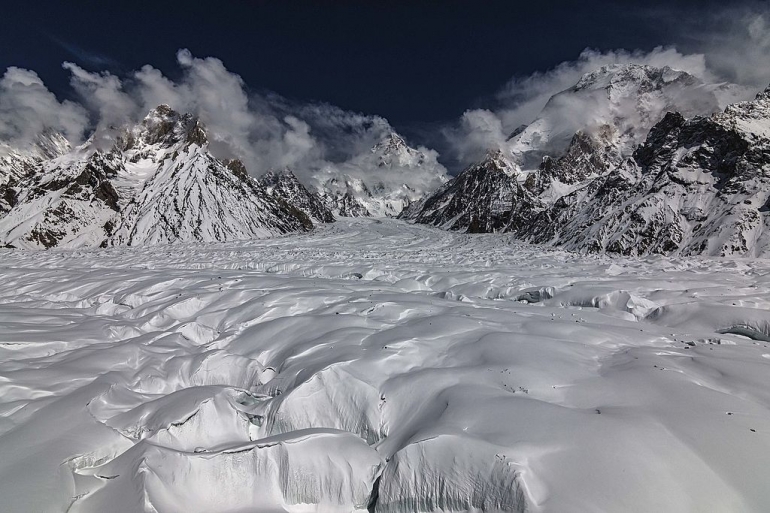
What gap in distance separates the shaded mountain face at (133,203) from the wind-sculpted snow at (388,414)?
128775mm

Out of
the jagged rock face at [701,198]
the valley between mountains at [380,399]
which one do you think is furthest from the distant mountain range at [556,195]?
the valley between mountains at [380,399]

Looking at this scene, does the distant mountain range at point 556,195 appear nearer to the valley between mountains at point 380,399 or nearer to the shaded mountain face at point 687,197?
the shaded mountain face at point 687,197

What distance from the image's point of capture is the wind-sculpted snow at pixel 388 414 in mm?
4434

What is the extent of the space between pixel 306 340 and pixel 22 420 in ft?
18.4

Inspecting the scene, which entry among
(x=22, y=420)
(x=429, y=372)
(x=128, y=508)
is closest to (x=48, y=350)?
(x=22, y=420)

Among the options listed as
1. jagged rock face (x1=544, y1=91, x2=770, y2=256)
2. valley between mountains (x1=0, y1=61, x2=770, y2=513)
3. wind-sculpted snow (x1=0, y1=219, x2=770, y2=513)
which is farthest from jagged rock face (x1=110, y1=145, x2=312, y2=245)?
wind-sculpted snow (x1=0, y1=219, x2=770, y2=513)

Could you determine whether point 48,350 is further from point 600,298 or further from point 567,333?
point 600,298

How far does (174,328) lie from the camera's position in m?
12.2

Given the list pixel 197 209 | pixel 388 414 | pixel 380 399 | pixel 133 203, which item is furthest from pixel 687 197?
pixel 133 203

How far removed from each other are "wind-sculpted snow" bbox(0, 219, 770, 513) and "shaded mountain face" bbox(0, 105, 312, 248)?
422 ft

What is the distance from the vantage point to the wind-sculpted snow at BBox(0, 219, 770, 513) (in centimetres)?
443

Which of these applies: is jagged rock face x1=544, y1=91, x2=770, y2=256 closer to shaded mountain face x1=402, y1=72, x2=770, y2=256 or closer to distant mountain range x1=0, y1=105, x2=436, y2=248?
shaded mountain face x1=402, y1=72, x2=770, y2=256

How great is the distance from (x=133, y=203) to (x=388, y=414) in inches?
6357

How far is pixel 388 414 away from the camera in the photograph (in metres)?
6.55
